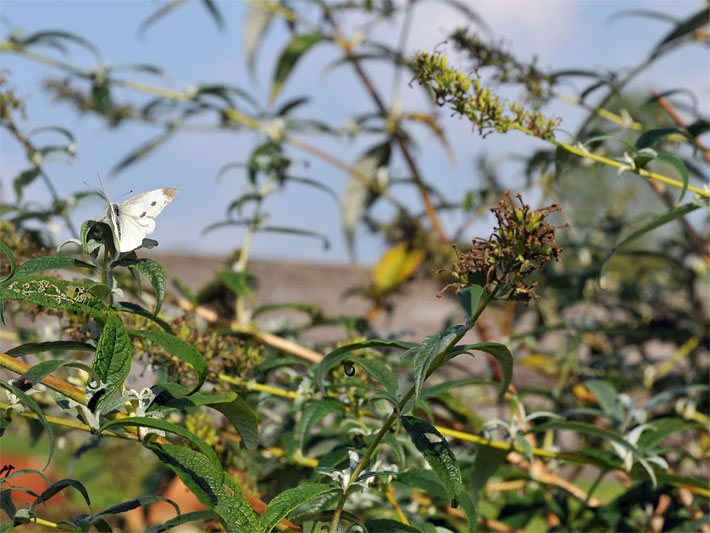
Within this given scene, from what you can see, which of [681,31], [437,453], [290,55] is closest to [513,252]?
[437,453]

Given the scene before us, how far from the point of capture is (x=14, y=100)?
2.67ft

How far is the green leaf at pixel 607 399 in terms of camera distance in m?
0.85

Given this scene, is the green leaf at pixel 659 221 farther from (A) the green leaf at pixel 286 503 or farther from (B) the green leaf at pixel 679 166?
(A) the green leaf at pixel 286 503

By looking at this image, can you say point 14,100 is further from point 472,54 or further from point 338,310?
point 338,310

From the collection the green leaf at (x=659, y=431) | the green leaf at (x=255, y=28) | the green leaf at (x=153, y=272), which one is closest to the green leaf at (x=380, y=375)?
the green leaf at (x=153, y=272)

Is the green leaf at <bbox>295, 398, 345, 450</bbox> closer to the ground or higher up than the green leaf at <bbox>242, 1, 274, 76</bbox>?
closer to the ground

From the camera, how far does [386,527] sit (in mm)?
542

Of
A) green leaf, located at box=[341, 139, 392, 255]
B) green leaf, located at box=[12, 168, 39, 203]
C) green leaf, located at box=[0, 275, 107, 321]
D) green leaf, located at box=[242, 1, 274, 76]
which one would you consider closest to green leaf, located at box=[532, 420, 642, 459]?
green leaf, located at box=[0, 275, 107, 321]

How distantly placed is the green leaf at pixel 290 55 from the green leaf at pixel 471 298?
0.94 meters

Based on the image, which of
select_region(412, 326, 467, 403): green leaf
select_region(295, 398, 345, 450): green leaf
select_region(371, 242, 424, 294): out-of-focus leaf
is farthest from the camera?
select_region(371, 242, 424, 294): out-of-focus leaf

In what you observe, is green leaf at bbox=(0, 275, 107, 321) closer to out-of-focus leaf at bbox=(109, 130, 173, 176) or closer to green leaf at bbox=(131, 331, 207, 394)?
green leaf at bbox=(131, 331, 207, 394)

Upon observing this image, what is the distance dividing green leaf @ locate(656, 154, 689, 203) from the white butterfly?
0.36m

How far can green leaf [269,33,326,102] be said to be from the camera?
1.31 m

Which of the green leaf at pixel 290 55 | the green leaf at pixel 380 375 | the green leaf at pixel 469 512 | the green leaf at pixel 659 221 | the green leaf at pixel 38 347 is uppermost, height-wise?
the green leaf at pixel 290 55
